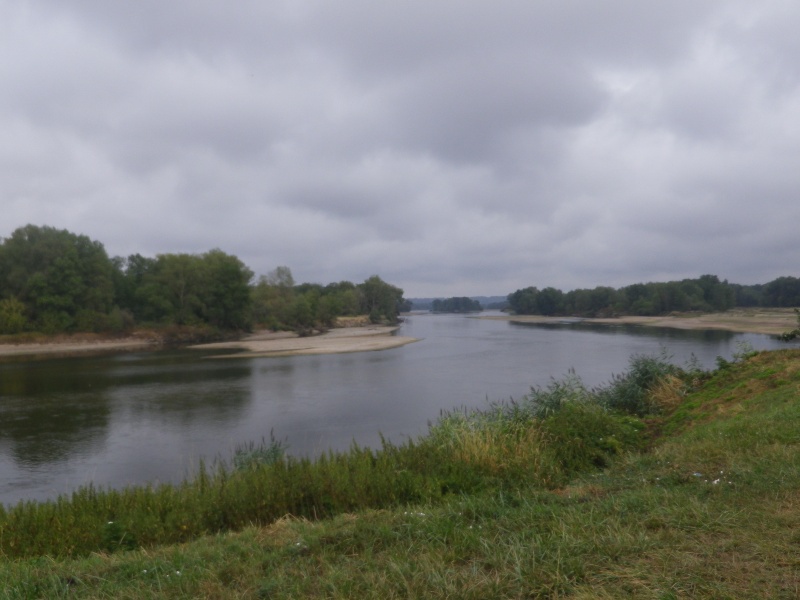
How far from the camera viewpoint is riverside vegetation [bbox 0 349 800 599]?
3494mm

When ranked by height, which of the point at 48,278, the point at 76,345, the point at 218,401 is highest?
the point at 48,278

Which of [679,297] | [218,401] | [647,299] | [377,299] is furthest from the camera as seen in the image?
[377,299]

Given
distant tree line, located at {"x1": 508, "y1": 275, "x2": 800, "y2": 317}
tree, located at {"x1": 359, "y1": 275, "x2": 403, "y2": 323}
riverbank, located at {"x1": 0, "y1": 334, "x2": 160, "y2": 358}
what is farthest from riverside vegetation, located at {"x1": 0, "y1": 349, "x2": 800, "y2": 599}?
tree, located at {"x1": 359, "y1": 275, "x2": 403, "y2": 323}

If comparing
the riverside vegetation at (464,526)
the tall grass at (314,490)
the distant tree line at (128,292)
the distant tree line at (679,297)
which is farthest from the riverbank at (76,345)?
the distant tree line at (679,297)

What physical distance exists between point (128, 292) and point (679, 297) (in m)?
74.8

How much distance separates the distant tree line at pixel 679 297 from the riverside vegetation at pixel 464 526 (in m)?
73.4

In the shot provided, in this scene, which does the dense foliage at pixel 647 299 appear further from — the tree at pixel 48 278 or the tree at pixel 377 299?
the tree at pixel 48 278

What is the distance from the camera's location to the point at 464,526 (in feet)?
15.2

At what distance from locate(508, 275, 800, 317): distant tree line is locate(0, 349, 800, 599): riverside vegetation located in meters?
73.4

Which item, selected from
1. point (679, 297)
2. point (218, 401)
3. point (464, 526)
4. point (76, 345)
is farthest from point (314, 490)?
point (679, 297)

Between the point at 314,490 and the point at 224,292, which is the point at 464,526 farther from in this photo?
the point at 224,292

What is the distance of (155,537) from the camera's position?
19.0 ft

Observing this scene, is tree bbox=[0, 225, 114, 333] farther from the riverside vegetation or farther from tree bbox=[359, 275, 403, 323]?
tree bbox=[359, 275, 403, 323]

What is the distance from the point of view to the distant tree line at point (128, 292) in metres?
52.1
